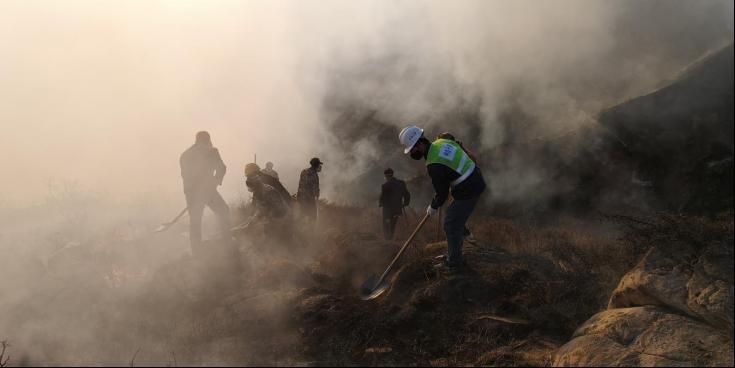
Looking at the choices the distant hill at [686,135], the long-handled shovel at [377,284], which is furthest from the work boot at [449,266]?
the distant hill at [686,135]

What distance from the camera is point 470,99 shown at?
467 inches

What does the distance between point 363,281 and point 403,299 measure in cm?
106

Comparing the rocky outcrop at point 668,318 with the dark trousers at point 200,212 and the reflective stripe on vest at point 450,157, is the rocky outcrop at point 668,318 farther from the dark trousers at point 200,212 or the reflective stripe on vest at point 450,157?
the dark trousers at point 200,212

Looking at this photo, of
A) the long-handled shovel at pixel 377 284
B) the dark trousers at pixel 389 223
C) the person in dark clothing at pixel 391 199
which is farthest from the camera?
the dark trousers at pixel 389 223

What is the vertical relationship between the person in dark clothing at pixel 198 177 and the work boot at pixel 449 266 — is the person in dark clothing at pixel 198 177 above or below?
above

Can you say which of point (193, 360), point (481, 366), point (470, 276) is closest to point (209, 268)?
point (193, 360)

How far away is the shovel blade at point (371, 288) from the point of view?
14.7 feet

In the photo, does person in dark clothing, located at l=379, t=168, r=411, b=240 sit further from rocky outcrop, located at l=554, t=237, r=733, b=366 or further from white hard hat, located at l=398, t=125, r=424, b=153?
rocky outcrop, located at l=554, t=237, r=733, b=366

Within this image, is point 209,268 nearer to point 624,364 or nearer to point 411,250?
point 411,250

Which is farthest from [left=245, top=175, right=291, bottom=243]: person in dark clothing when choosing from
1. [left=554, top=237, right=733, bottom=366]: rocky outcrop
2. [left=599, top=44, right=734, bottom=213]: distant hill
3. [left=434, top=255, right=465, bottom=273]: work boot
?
[left=599, top=44, right=734, bottom=213]: distant hill

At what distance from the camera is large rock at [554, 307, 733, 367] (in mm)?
2680

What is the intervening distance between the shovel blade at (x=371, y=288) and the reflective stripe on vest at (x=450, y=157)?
1.25 m

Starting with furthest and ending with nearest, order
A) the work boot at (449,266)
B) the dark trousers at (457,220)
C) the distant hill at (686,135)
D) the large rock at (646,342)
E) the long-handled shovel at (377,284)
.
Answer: the distant hill at (686,135)
the long-handled shovel at (377,284)
the work boot at (449,266)
the dark trousers at (457,220)
the large rock at (646,342)

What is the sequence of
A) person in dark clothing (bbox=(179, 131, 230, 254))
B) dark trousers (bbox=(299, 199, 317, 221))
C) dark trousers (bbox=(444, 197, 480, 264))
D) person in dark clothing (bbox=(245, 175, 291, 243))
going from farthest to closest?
1. dark trousers (bbox=(299, 199, 317, 221))
2. person in dark clothing (bbox=(245, 175, 291, 243))
3. person in dark clothing (bbox=(179, 131, 230, 254))
4. dark trousers (bbox=(444, 197, 480, 264))
